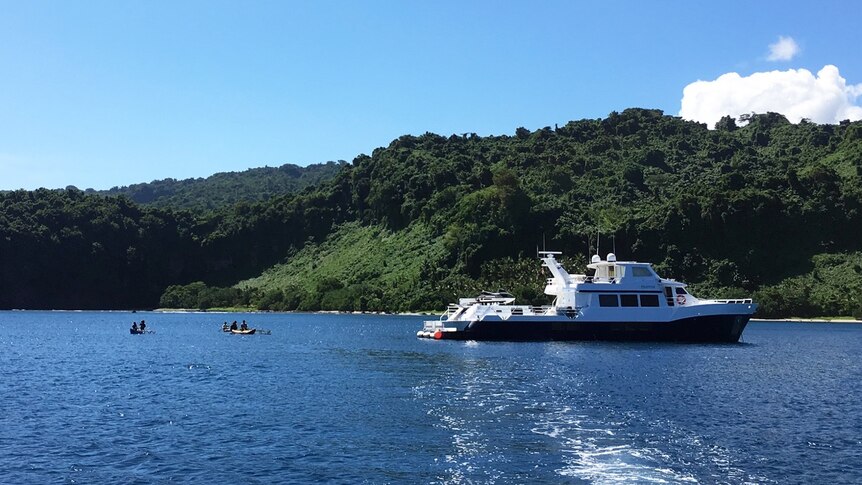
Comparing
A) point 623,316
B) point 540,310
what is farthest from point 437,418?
point 540,310

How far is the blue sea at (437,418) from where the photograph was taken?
2842 cm

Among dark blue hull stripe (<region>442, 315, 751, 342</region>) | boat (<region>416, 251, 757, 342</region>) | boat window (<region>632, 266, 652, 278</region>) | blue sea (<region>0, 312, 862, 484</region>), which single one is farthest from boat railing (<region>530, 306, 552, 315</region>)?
blue sea (<region>0, 312, 862, 484</region>)

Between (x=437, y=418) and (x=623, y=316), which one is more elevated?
(x=623, y=316)

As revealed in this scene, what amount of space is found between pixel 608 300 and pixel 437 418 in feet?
153

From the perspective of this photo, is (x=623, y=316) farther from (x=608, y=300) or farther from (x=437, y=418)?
(x=437, y=418)

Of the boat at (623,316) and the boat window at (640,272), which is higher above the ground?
the boat window at (640,272)

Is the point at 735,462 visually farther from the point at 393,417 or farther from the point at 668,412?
the point at 393,417

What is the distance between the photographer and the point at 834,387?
169 feet

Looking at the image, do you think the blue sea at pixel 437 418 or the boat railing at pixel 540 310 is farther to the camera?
the boat railing at pixel 540 310

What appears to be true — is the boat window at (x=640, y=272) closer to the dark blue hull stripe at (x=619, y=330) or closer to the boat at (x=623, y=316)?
the boat at (x=623, y=316)

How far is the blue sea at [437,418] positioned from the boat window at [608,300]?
31.6 feet

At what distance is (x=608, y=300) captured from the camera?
81.1 m

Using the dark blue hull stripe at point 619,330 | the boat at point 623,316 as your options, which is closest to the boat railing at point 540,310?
the boat at point 623,316

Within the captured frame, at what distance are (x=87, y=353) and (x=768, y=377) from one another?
59.2 m
